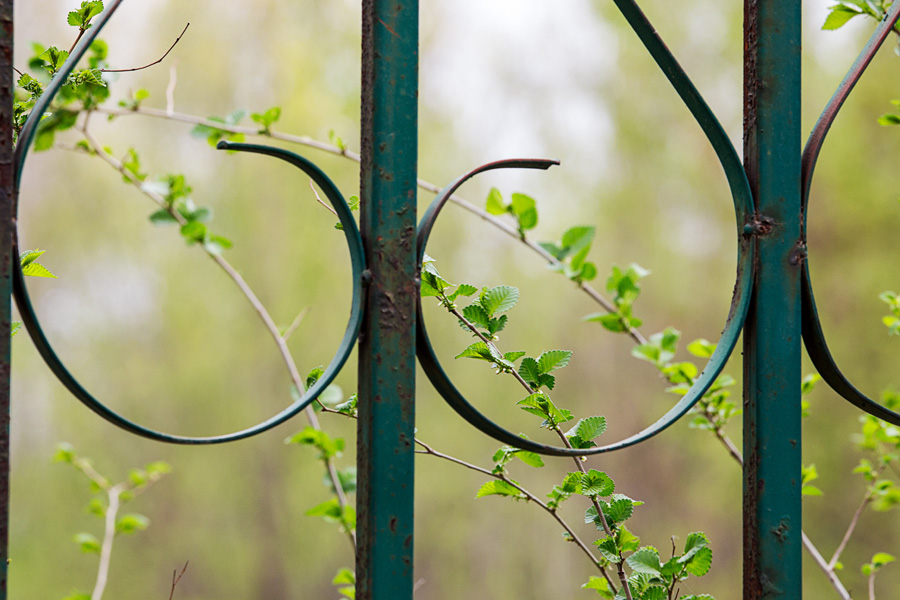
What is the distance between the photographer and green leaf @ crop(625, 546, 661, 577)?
1.14 feet

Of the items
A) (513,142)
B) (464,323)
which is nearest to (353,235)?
(464,323)

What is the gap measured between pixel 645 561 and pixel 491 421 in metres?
0.12

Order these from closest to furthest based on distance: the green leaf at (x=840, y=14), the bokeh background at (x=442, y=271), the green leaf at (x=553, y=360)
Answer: the green leaf at (x=553, y=360)
the green leaf at (x=840, y=14)
the bokeh background at (x=442, y=271)

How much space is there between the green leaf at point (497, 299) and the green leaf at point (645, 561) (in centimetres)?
13

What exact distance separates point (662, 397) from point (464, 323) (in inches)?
117

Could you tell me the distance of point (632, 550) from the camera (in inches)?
14.7

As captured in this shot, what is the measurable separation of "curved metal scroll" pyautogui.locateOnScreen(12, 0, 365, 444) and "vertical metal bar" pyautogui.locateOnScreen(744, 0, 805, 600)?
0.17m

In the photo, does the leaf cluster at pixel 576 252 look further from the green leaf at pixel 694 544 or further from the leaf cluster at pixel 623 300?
the green leaf at pixel 694 544

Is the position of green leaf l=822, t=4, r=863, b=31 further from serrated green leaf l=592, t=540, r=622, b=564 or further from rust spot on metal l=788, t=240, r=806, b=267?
serrated green leaf l=592, t=540, r=622, b=564

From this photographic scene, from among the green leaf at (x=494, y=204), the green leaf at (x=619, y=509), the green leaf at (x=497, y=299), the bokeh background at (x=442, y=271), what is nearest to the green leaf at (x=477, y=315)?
the green leaf at (x=497, y=299)

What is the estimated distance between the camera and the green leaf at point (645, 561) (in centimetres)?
35

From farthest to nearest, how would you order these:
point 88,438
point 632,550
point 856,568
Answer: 1. point 88,438
2. point 856,568
3. point 632,550

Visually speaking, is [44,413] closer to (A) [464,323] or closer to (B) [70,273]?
(B) [70,273]

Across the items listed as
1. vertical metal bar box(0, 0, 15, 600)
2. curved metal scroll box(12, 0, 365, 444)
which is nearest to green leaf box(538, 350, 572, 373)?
curved metal scroll box(12, 0, 365, 444)
